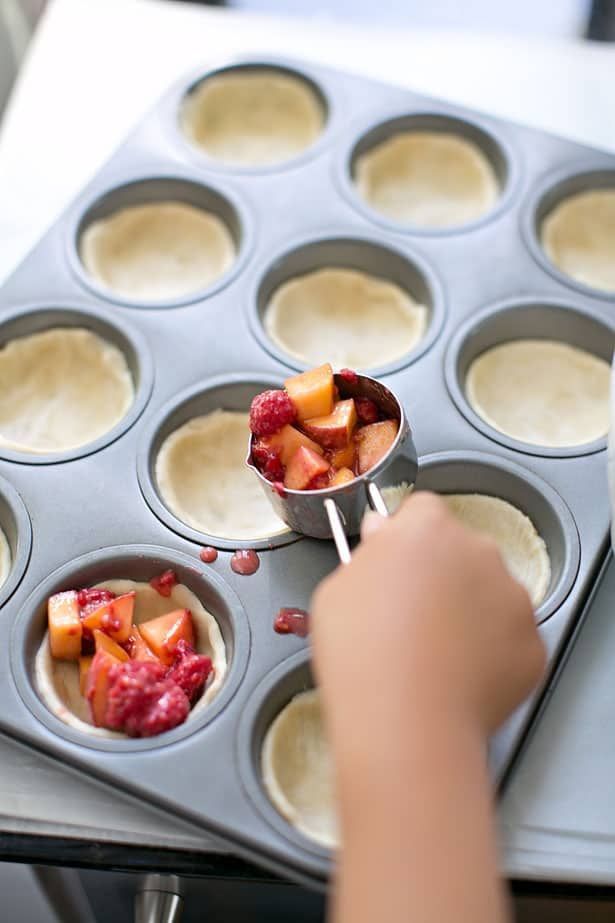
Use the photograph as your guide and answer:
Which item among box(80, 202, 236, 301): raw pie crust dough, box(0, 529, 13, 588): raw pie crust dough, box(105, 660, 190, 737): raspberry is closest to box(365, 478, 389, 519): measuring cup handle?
box(105, 660, 190, 737): raspberry

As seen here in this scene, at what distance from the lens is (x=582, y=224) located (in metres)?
2.49

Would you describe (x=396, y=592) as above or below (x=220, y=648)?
above

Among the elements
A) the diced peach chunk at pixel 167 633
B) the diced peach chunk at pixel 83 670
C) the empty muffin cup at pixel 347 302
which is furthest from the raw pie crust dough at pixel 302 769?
the empty muffin cup at pixel 347 302

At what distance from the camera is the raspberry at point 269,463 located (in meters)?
1.76

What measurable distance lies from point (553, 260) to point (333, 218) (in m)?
0.53

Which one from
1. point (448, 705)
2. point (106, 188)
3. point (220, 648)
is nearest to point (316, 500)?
point (220, 648)

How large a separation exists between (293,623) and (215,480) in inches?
18.5

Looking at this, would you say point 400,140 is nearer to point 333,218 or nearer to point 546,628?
point 333,218

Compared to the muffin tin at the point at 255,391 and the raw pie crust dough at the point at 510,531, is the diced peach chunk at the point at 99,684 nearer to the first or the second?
the muffin tin at the point at 255,391

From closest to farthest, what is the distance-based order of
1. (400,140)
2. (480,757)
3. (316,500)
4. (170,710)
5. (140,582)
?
(480,757) → (170,710) → (316,500) → (140,582) → (400,140)

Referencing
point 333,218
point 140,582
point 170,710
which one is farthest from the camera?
point 333,218

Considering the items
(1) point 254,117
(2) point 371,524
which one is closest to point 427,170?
(1) point 254,117

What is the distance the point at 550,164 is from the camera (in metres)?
2.48

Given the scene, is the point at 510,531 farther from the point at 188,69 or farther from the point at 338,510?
the point at 188,69
